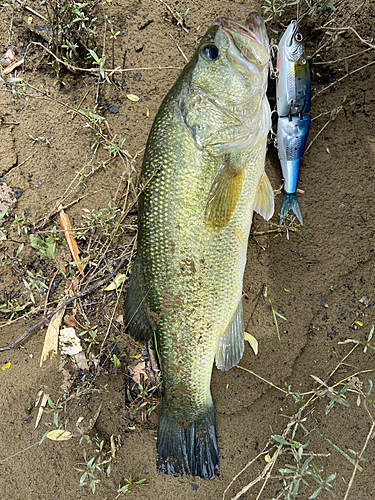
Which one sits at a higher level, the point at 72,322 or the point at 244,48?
the point at 244,48

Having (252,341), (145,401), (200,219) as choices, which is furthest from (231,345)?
(200,219)

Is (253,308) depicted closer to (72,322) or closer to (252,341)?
(252,341)

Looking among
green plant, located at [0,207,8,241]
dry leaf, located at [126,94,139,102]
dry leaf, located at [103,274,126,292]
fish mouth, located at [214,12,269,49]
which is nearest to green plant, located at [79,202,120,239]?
dry leaf, located at [103,274,126,292]

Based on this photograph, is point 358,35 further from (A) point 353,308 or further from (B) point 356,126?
(A) point 353,308

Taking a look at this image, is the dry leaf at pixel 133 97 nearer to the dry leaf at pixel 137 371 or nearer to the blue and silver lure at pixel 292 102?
the blue and silver lure at pixel 292 102

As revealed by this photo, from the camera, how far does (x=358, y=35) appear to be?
7.84 ft

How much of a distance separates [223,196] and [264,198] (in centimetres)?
41

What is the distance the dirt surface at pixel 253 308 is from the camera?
2488mm

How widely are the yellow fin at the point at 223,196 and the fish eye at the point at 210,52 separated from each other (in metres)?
0.60

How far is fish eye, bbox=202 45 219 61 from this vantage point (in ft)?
6.58

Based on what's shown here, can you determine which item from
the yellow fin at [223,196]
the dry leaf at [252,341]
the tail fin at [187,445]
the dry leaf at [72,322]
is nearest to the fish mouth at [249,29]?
the yellow fin at [223,196]

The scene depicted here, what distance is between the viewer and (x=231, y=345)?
7.63 ft

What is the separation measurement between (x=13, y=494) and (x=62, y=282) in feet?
5.31

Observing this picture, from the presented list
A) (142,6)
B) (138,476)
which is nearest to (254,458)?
(138,476)
